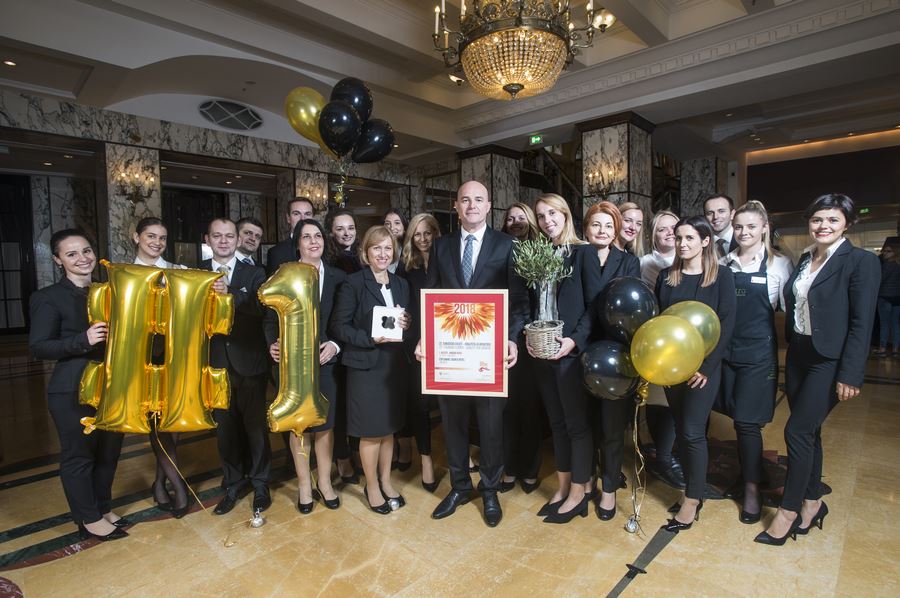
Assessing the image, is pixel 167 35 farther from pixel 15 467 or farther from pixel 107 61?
pixel 15 467

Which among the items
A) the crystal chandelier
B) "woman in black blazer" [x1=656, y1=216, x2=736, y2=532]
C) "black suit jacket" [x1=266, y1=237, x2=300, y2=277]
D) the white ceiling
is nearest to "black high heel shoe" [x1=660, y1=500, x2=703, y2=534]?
"woman in black blazer" [x1=656, y1=216, x2=736, y2=532]

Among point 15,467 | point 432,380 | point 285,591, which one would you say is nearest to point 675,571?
point 432,380

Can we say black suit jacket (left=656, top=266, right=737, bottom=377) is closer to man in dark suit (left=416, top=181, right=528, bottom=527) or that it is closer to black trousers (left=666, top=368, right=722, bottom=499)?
black trousers (left=666, top=368, right=722, bottom=499)

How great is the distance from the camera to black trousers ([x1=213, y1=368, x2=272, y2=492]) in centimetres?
270

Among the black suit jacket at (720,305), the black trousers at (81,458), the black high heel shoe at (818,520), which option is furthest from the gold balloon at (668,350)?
the black trousers at (81,458)

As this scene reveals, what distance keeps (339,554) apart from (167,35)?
5983mm

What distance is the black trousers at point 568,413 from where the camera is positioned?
249 centimetres

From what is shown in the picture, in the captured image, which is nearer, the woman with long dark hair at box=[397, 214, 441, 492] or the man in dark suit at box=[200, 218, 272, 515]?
the man in dark suit at box=[200, 218, 272, 515]

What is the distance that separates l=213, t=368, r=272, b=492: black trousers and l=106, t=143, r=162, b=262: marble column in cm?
548

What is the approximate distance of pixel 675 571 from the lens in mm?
2129

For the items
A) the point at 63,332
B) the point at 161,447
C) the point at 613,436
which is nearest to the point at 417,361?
the point at 613,436

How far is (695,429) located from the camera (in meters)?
2.45

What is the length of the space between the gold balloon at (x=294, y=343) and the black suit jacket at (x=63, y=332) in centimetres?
87

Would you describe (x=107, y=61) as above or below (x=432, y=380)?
above
